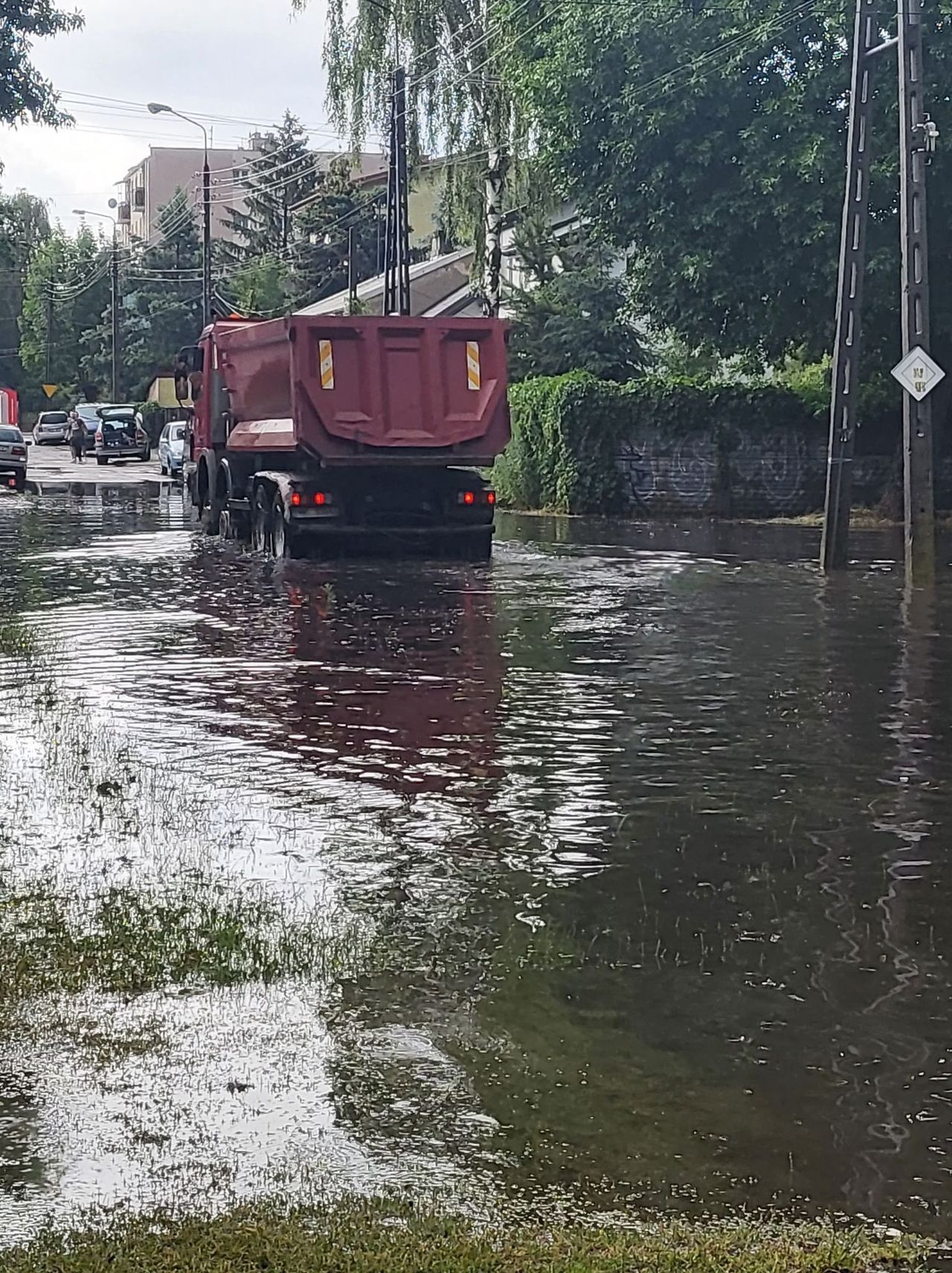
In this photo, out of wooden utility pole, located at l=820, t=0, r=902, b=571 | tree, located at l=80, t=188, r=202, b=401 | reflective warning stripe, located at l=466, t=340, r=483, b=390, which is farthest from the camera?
tree, located at l=80, t=188, r=202, b=401

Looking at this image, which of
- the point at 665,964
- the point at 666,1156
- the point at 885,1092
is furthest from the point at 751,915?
the point at 666,1156

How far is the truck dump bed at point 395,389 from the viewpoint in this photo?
2320cm

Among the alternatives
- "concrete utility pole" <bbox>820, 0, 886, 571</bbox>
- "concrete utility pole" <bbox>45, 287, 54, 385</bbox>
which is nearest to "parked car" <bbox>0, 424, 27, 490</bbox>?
"concrete utility pole" <bbox>820, 0, 886, 571</bbox>

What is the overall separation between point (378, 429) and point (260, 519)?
10.7 feet

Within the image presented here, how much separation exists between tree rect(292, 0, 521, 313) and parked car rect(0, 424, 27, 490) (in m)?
12.5

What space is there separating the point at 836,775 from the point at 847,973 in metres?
3.66

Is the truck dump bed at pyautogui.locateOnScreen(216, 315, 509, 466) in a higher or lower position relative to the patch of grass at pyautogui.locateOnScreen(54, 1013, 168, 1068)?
higher

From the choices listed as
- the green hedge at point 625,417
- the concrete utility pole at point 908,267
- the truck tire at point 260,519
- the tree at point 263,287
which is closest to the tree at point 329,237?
the tree at point 263,287

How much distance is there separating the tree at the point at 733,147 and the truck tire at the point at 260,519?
372 inches

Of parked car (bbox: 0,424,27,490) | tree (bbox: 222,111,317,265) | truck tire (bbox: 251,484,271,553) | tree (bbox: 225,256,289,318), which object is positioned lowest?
truck tire (bbox: 251,484,271,553)

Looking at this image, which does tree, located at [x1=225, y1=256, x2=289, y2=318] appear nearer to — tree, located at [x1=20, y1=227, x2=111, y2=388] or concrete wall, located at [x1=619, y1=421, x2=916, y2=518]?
tree, located at [x1=20, y1=227, x2=111, y2=388]

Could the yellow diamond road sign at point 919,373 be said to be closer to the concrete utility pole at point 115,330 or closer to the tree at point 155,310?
the concrete utility pole at point 115,330

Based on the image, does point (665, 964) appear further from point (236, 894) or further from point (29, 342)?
point (29, 342)

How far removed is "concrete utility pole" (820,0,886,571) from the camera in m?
21.4
